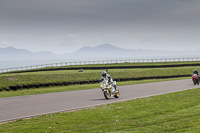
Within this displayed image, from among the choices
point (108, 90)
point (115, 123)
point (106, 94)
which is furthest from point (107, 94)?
point (115, 123)

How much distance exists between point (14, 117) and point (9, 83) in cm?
1737

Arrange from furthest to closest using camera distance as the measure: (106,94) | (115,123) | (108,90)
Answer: (108,90)
(106,94)
(115,123)

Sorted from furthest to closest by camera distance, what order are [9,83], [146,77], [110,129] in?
[146,77], [9,83], [110,129]

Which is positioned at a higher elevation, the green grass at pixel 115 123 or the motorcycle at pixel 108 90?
the motorcycle at pixel 108 90

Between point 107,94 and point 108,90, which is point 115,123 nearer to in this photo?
point 107,94

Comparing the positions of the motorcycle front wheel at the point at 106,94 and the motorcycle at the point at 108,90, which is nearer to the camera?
the motorcycle at the point at 108,90

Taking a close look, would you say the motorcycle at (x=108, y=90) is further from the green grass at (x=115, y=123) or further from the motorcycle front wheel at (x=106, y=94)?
the green grass at (x=115, y=123)

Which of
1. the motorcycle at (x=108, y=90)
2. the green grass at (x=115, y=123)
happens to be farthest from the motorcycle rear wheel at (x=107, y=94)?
the green grass at (x=115, y=123)

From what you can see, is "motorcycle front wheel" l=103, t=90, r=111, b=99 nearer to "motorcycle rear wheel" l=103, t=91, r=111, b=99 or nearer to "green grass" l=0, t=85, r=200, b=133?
"motorcycle rear wheel" l=103, t=91, r=111, b=99

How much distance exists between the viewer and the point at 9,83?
30328mm

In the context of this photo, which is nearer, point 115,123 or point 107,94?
point 115,123

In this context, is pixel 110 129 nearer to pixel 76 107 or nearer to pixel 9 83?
pixel 76 107

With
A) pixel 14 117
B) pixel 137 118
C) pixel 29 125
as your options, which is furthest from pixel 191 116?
pixel 14 117

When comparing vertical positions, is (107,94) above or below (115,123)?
above
